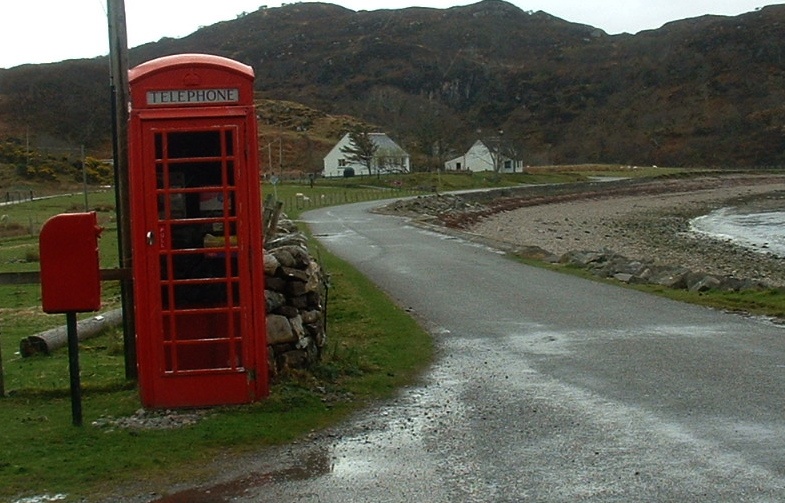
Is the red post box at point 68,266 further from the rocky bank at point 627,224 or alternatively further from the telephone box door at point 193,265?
the rocky bank at point 627,224

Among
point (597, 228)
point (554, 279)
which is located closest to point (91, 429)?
point (554, 279)

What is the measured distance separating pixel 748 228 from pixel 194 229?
45665 mm

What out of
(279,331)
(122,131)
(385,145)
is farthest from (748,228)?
(385,145)

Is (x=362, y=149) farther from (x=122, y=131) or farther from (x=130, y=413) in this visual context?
(x=130, y=413)

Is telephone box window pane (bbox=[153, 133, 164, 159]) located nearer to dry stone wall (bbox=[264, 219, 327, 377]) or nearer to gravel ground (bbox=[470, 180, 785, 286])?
dry stone wall (bbox=[264, 219, 327, 377])

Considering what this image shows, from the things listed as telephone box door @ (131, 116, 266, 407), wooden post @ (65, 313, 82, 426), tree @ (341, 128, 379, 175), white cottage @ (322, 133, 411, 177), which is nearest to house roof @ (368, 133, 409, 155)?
white cottage @ (322, 133, 411, 177)

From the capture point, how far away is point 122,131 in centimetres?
A: 847

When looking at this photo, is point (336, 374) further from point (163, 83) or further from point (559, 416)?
point (163, 83)

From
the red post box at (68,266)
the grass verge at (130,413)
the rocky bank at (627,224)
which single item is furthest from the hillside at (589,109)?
the red post box at (68,266)

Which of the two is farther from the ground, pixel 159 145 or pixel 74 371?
pixel 159 145

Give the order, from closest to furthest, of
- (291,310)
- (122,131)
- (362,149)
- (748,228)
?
(122,131)
(291,310)
(748,228)
(362,149)

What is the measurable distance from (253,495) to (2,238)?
98.0ft

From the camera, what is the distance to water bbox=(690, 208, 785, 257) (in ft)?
129

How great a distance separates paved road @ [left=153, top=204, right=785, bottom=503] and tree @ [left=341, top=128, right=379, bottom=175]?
80.3 m
